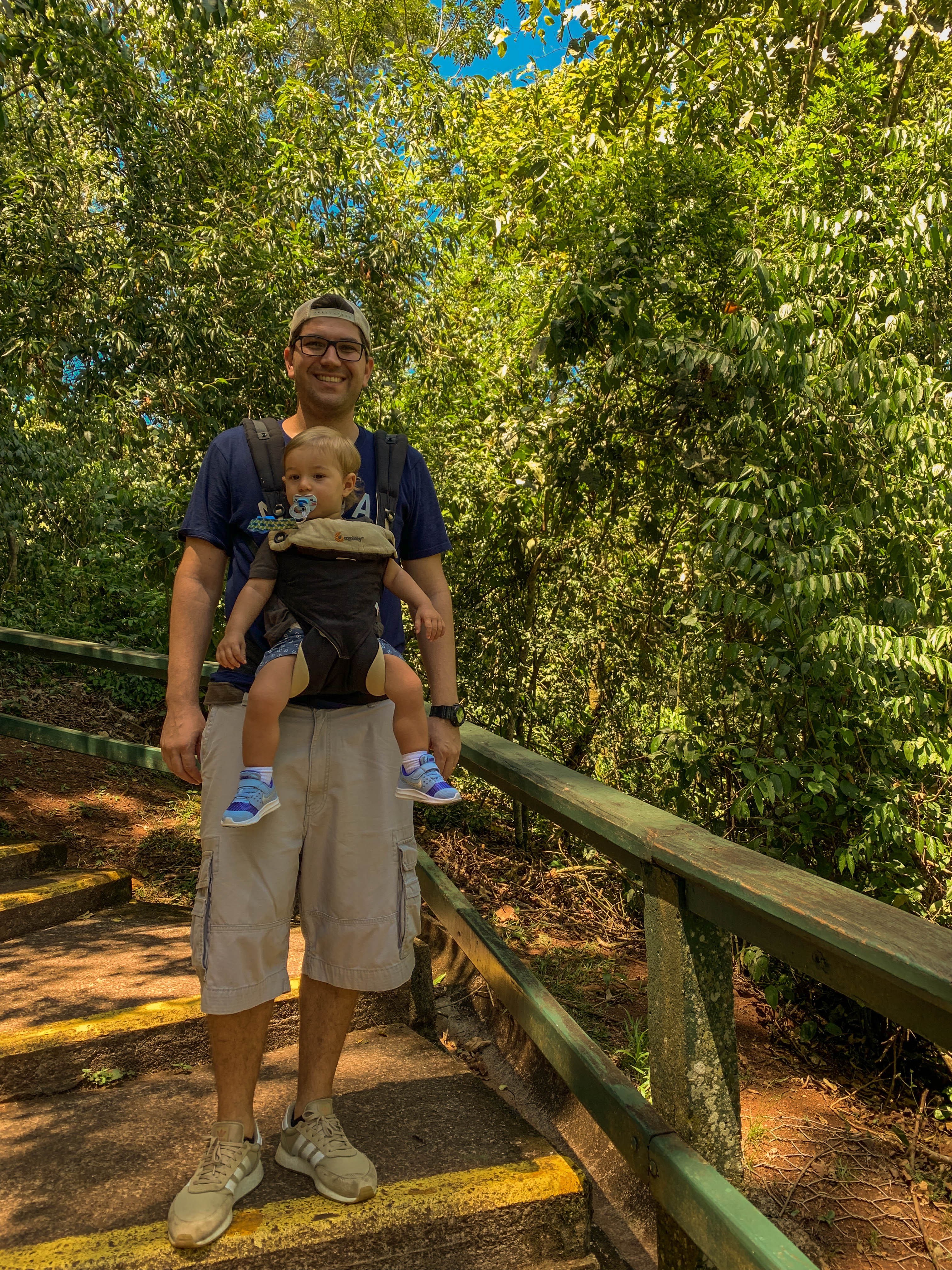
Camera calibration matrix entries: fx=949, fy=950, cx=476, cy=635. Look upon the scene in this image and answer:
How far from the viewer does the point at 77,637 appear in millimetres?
10266

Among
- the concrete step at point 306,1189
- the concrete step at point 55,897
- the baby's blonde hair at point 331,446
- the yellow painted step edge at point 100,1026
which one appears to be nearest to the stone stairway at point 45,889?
the concrete step at point 55,897

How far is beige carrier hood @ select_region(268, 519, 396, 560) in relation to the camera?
6.70ft

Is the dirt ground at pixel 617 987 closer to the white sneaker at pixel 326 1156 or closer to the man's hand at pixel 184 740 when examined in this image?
the white sneaker at pixel 326 1156

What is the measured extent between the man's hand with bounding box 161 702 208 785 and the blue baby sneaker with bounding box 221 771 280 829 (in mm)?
191

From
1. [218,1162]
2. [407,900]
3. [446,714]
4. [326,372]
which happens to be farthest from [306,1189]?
[326,372]

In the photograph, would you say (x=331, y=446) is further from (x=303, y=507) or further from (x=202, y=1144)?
(x=202, y=1144)

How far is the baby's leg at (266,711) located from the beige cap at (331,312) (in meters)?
0.80

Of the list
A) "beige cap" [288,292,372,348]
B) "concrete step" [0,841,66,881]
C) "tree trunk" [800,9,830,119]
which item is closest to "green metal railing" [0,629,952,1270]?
"beige cap" [288,292,372,348]

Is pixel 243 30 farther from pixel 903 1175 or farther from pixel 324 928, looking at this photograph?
pixel 903 1175

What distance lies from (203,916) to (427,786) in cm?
54

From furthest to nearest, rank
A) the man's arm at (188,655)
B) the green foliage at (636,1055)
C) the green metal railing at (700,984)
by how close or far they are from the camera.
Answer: the green foliage at (636,1055) → the man's arm at (188,655) → the green metal railing at (700,984)

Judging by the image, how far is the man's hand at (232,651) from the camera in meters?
2.04

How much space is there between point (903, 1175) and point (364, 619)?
3.56m

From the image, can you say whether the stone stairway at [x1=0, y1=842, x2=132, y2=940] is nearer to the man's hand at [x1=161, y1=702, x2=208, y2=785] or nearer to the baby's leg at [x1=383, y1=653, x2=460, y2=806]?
the man's hand at [x1=161, y1=702, x2=208, y2=785]
